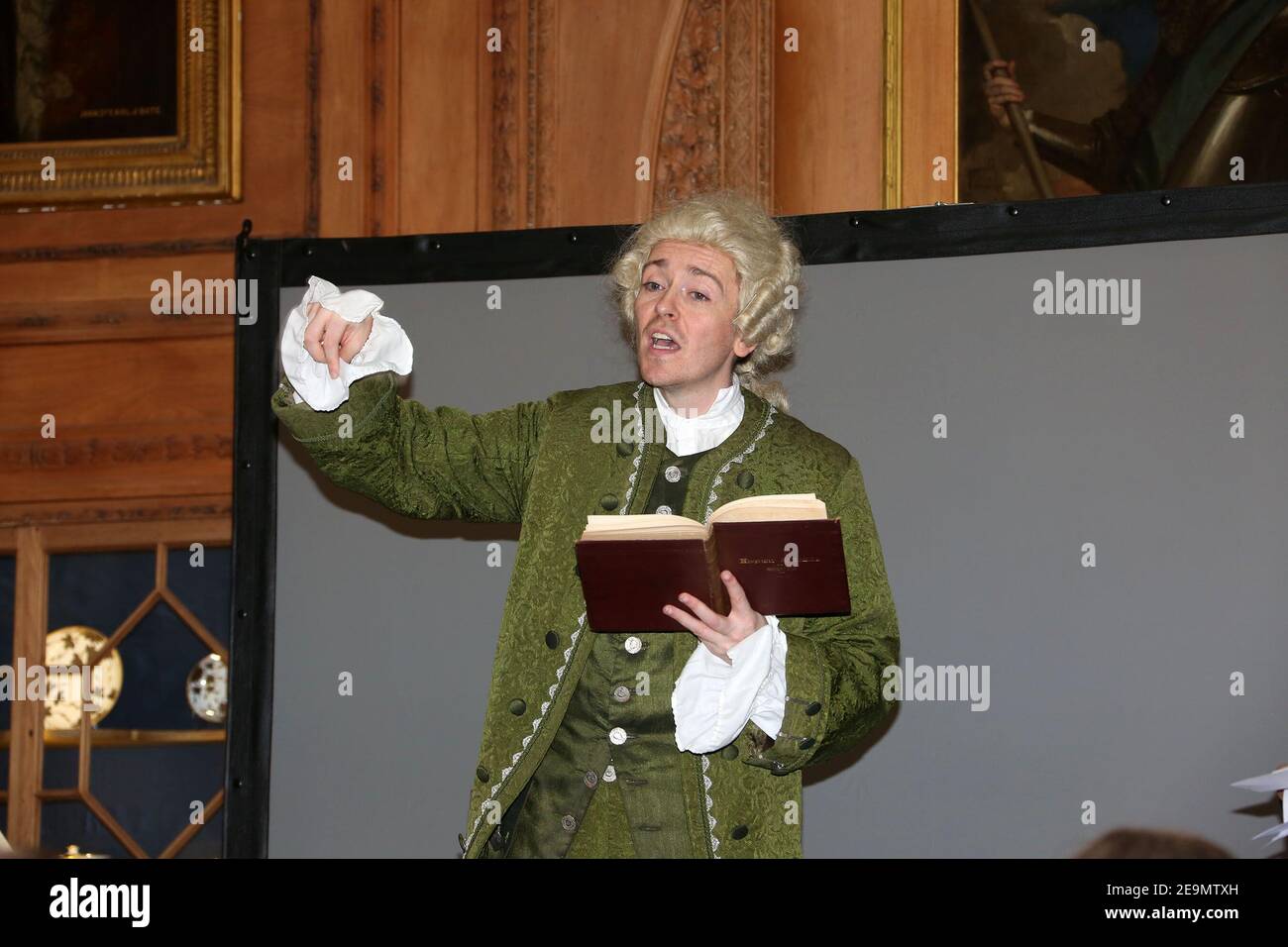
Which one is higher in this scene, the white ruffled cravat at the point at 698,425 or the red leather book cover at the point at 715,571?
the white ruffled cravat at the point at 698,425

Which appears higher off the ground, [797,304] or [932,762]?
[797,304]

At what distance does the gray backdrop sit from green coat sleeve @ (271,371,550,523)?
1.16m

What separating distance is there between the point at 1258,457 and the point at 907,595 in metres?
0.78

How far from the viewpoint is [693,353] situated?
275 cm

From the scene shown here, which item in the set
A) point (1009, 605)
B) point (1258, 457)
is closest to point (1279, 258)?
point (1258, 457)

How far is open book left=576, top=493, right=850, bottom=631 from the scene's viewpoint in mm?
2357

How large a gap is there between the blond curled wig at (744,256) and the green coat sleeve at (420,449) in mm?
302

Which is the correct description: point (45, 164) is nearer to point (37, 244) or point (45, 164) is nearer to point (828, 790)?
point (37, 244)

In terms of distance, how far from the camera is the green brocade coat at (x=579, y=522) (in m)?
2.56

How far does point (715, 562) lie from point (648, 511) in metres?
0.36

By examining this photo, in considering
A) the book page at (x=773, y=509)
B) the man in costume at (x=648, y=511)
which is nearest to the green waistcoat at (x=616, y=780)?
the man in costume at (x=648, y=511)

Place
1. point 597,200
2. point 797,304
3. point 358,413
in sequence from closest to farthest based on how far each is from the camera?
point 358,413
point 797,304
point 597,200

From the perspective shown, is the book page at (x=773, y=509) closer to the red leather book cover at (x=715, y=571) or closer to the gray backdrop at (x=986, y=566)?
the red leather book cover at (x=715, y=571)

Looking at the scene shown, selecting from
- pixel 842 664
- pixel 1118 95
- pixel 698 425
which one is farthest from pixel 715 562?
pixel 1118 95
